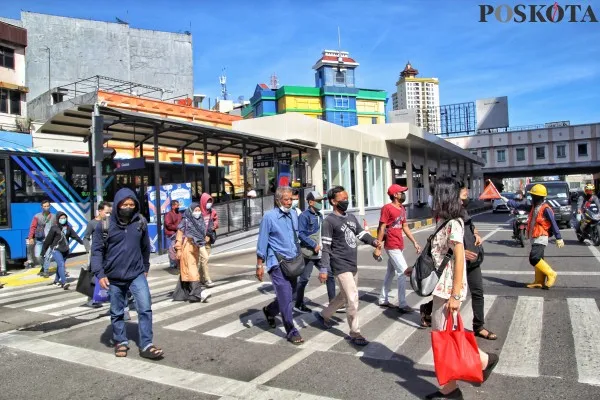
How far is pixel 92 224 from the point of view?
8.16 m

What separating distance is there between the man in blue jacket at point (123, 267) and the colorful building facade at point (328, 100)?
6062cm

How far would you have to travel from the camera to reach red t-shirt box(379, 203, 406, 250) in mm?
6789

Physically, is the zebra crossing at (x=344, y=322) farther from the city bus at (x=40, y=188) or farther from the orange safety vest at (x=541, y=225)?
the city bus at (x=40, y=188)

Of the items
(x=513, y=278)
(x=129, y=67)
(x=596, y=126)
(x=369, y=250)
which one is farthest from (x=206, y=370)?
(x=596, y=126)

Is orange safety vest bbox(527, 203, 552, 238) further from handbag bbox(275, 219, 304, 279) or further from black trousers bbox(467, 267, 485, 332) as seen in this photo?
handbag bbox(275, 219, 304, 279)

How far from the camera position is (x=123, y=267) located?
16.8 feet

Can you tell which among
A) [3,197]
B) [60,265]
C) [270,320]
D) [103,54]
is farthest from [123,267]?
[103,54]

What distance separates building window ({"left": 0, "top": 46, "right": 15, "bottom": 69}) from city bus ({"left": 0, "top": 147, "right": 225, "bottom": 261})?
62.6 ft

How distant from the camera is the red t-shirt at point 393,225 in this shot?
267 inches

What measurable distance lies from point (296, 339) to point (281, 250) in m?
1.04

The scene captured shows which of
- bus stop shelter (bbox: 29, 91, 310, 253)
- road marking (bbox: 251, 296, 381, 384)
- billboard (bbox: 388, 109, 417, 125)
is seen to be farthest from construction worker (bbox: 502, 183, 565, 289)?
billboard (bbox: 388, 109, 417, 125)

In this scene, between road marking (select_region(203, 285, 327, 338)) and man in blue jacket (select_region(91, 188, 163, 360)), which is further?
road marking (select_region(203, 285, 327, 338))

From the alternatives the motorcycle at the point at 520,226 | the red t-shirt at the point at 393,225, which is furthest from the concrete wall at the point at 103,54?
the red t-shirt at the point at 393,225

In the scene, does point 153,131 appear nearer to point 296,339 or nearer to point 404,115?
point 296,339
